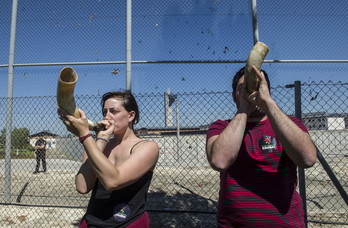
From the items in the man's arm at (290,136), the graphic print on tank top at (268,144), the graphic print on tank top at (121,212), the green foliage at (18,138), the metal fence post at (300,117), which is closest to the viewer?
the man's arm at (290,136)

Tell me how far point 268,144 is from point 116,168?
77 centimetres

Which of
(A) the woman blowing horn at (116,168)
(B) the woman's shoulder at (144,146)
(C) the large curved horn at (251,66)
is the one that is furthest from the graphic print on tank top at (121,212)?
(C) the large curved horn at (251,66)

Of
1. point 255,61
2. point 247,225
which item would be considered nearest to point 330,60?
point 255,61

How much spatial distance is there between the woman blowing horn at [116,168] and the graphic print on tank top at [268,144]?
59cm

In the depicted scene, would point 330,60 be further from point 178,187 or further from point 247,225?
point 178,187

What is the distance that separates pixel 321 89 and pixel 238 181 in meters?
2.12

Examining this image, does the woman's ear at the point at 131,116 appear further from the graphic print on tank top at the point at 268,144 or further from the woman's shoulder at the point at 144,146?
the graphic print on tank top at the point at 268,144

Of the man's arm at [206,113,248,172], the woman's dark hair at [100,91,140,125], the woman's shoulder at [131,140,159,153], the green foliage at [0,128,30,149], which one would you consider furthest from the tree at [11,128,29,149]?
the man's arm at [206,113,248,172]

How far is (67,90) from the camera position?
134cm

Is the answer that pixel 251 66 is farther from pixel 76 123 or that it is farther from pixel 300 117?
pixel 300 117

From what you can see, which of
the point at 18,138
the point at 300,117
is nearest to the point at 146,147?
the point at 300,117

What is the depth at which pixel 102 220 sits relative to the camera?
5.04ft

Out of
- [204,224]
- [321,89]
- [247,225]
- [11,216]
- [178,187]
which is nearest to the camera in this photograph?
[247,225]

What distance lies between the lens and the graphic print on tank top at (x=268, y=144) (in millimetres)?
1390
